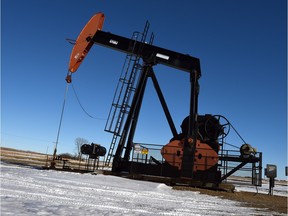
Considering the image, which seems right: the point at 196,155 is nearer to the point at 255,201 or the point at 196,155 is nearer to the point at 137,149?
the point at 137,149

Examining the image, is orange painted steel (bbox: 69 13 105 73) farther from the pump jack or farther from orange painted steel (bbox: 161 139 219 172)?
orange painted steel (bbox: 161 139 219 172)

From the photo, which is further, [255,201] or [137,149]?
[137,149]

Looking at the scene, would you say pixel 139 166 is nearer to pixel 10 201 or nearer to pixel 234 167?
pixel 234 167

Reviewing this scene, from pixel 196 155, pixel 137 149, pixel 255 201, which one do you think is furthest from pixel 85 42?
pixel 255 201

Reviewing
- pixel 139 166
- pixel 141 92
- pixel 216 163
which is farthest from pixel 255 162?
pixel 141 92

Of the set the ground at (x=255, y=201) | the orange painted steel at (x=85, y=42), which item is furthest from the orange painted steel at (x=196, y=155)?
the orange painted steel at (x=85, y=42)

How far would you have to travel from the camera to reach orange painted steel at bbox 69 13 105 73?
477 inches

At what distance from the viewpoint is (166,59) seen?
11.9 meters

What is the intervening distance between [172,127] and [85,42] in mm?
5188

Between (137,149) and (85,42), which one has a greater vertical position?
(85,42)

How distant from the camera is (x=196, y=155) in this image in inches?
415

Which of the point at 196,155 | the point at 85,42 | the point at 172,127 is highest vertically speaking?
the point at 85,42

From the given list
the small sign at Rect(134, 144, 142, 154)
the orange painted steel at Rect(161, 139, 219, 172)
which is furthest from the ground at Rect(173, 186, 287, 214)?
the small sign at Rect(134, 144, 142, 154)

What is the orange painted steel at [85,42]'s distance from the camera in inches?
477
